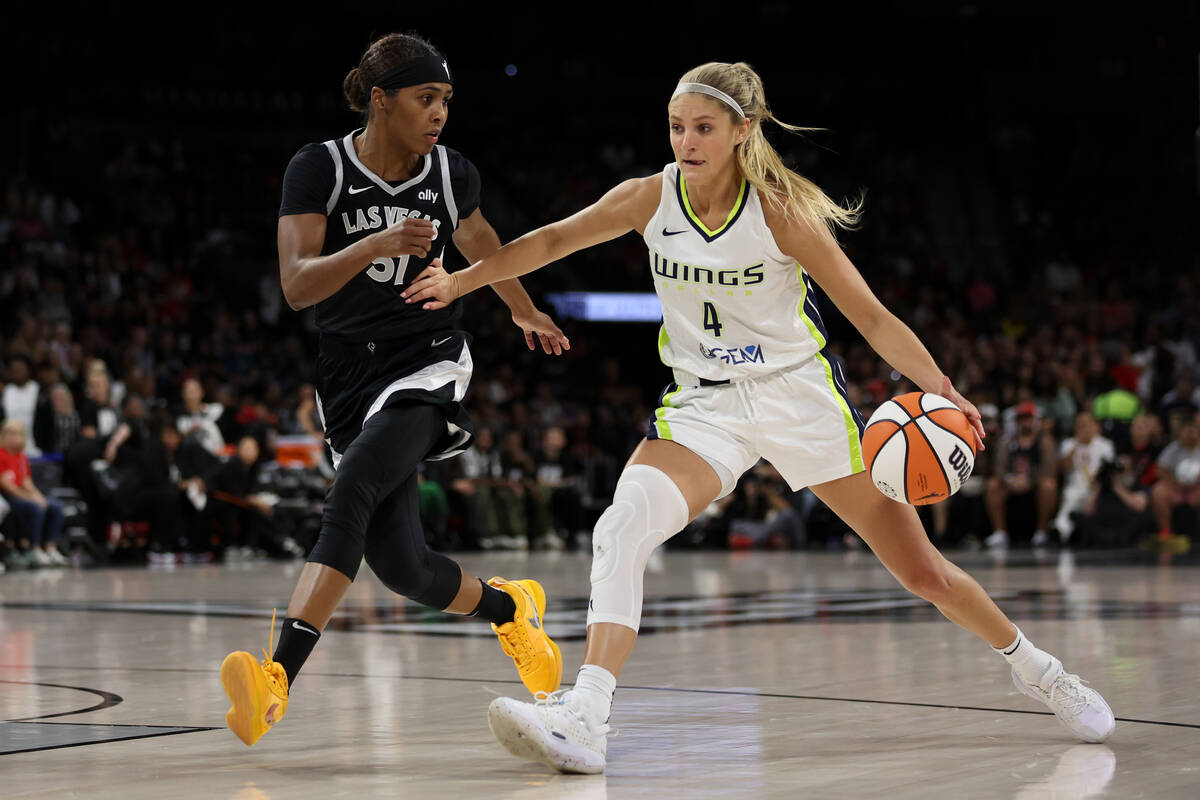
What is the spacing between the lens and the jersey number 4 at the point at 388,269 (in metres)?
4.50

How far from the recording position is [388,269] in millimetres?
4504

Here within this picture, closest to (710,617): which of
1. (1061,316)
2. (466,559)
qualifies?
(466,559)

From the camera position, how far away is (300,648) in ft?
13.2

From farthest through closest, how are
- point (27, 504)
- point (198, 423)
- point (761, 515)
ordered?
point (761, 515)
point (198, 423)
point (27, 504)

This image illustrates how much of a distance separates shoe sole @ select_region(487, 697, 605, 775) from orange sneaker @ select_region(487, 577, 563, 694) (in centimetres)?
109

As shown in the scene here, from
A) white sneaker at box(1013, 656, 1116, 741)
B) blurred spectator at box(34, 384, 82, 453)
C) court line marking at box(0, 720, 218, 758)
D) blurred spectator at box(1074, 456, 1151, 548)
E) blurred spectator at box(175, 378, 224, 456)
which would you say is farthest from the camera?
blurred spectator at box(1074, 456, 1151, 548)

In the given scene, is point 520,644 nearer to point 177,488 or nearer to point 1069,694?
point 1069,694

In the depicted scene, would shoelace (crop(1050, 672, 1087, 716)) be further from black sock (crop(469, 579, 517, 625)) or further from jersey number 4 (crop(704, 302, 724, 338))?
black sock (crop(469, 579, 517, 625))

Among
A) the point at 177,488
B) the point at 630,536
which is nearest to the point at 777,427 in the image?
the point at 630,536

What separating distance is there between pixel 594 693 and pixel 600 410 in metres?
15.3

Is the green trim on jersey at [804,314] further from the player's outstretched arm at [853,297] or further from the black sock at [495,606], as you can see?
the black sock at [495,606]

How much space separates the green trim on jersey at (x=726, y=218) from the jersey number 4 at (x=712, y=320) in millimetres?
202

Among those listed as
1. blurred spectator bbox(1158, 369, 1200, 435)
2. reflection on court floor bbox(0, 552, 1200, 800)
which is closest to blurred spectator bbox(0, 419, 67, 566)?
reflection on court floor bbox(0, 552, 1200, 800)

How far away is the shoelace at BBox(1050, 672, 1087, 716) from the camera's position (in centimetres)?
403
